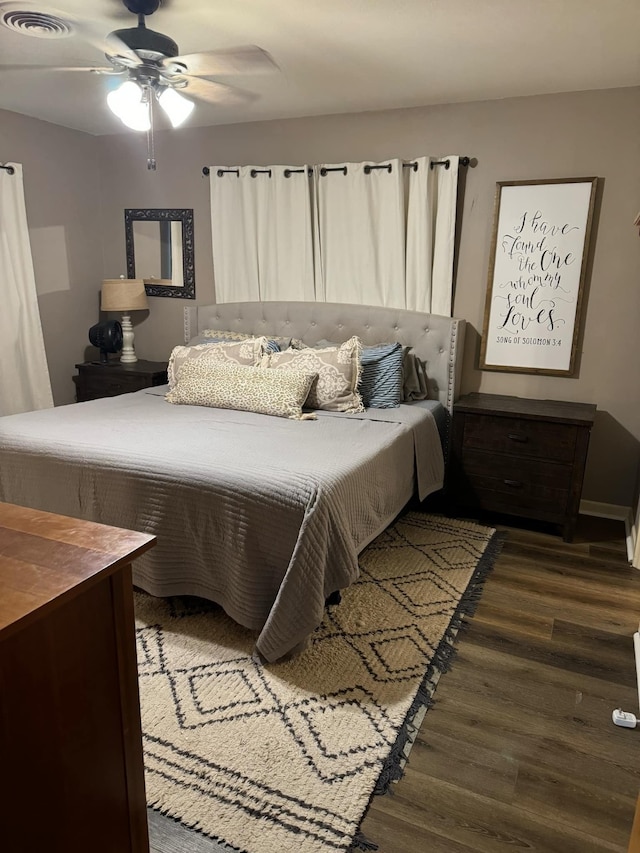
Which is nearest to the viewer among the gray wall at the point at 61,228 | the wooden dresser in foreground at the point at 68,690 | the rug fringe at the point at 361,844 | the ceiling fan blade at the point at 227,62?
the wooden dresser in foreground at the point at 68,690

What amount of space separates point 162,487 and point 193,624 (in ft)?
1.92

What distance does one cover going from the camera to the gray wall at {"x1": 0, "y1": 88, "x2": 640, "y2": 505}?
3.17 metres

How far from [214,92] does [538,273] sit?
85.1 inches

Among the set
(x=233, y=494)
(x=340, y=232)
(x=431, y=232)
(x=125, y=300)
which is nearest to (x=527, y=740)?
(x=233, y=494)

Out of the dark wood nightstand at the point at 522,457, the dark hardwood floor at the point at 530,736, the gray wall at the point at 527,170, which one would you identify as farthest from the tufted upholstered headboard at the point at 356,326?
the dark hardwood floor at the point at 530,736

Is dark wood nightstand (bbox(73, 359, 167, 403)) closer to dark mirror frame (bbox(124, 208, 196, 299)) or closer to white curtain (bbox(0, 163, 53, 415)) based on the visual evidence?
white curtain (bbox(0, 163, 53, 415))

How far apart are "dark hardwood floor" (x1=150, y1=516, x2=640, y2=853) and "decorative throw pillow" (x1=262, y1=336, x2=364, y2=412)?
48.6 inches

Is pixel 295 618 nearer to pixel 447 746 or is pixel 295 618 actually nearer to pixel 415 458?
pixel 447 746

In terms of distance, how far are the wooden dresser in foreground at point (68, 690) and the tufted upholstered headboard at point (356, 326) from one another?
274 centimetres

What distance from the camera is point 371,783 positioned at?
1607 mm

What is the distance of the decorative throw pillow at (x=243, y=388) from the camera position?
10.1 feet

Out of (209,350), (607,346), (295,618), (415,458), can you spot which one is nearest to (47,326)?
(209,350)

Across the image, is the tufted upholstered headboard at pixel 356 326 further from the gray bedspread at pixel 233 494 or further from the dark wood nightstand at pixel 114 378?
the gray bedspread at pixel 233 494

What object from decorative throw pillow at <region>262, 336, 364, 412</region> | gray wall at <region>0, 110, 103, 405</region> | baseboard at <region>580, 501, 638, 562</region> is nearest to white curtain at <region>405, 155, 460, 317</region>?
decorative throw pillow at <region>262, 336, 364, 412</region>
